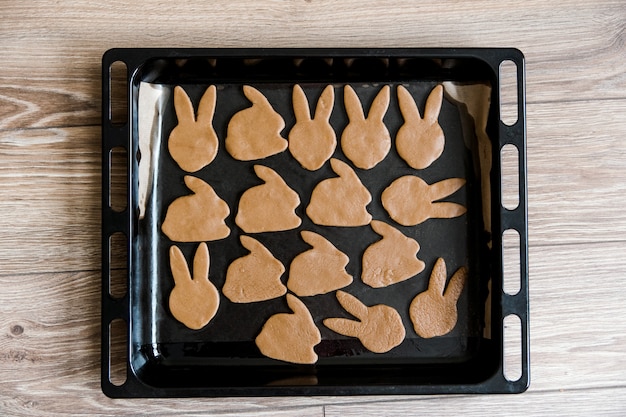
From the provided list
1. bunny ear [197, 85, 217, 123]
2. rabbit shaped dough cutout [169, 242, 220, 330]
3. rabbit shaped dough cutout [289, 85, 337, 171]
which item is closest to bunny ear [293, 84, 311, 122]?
rabbit shaped dough cutout [289, 85, 337, 171]

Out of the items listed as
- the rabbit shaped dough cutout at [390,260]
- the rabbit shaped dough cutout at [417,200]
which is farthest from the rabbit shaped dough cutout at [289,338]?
the rabbit shaped dough cutout at [417,200]

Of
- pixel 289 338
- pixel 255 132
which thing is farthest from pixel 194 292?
pixel 255 132

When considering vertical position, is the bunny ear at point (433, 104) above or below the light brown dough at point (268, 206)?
above

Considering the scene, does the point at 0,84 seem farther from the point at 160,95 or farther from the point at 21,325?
the point at 21,325

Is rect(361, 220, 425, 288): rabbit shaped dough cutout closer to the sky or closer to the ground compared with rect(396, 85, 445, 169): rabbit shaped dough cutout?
closer to the ground

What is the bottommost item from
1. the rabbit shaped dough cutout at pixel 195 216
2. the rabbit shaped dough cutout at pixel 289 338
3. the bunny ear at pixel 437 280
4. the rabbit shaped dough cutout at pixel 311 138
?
the rabbit shaped dough cutout at pixel 289 338

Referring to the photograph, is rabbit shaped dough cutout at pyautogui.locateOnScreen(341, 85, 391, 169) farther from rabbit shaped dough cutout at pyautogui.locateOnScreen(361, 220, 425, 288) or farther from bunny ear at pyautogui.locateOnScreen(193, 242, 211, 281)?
bunny ear at pyautogui.locateOnScreen(193, 242, 211, 281)

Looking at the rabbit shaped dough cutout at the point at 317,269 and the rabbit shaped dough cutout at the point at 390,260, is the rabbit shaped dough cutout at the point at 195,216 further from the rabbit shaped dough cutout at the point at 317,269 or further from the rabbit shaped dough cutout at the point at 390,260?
the rabbit shaped dough cutout at the point at 390,260
